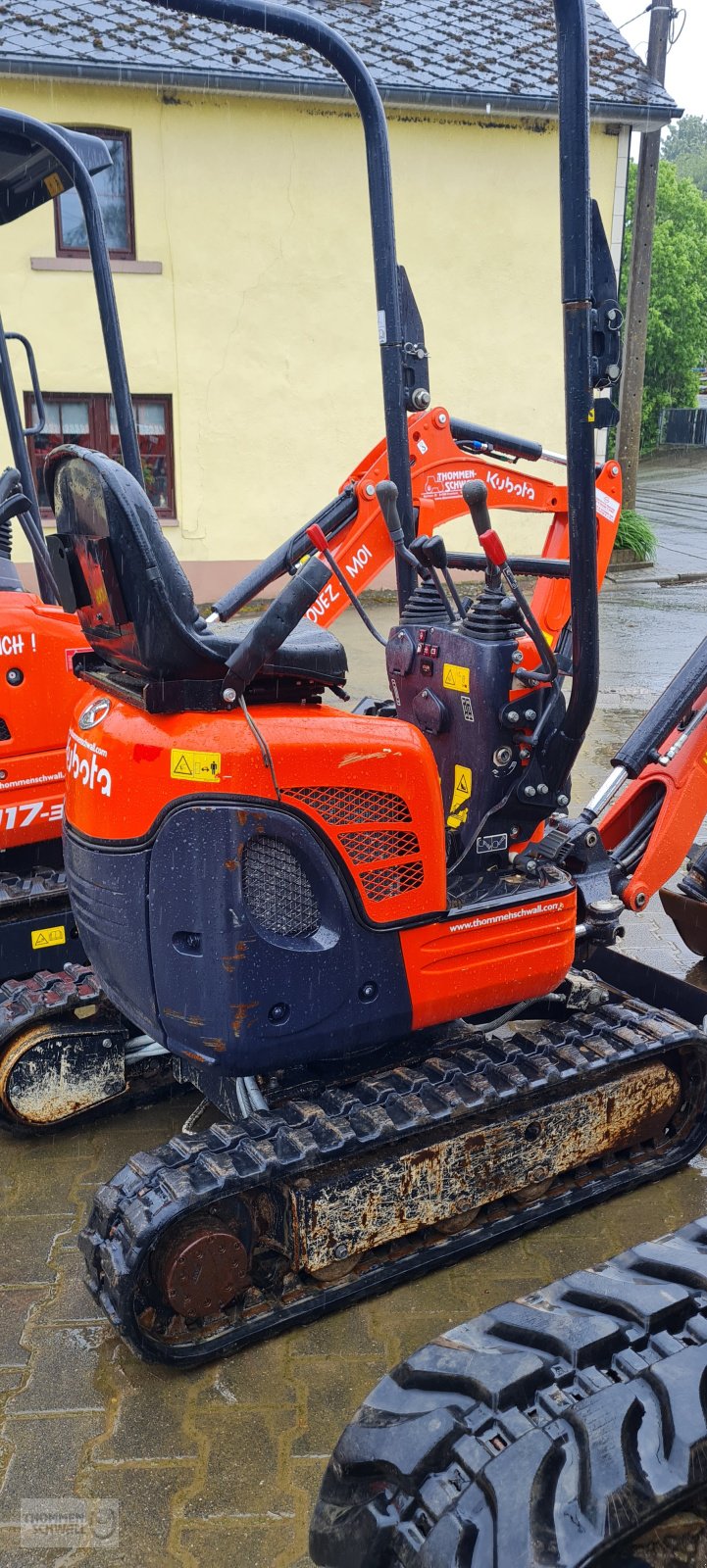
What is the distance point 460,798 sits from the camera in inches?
151

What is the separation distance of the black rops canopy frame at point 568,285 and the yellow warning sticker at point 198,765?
0.99 m

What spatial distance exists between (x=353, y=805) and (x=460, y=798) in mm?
772

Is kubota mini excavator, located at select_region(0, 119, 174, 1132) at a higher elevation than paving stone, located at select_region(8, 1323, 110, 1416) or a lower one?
higher

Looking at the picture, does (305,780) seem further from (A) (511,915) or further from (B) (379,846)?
(A) (511,915)

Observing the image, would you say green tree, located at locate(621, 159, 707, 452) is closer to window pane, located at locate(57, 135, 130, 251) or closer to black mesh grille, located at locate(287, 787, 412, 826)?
window pane, located at locate(57, 135, 130, 251)

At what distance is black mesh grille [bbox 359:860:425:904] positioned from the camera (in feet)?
10.5

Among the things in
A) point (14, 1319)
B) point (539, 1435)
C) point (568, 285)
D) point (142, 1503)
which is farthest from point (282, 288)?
point (539, 1435)

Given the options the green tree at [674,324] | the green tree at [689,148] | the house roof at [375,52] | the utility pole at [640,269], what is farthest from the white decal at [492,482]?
the green tree at [689,148]

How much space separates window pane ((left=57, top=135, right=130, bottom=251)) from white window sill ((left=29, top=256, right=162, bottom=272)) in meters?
0.19

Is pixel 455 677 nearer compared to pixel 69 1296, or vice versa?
pixel 69 1296

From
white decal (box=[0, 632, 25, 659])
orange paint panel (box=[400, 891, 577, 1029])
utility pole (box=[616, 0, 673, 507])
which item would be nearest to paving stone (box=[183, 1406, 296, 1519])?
orange paint panel (box=[400, 891, 577, 1029])

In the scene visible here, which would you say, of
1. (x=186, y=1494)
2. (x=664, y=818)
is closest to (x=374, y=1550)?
(x=186, y=1494)

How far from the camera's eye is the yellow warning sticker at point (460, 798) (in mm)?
3805

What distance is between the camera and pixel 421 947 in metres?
3.34
